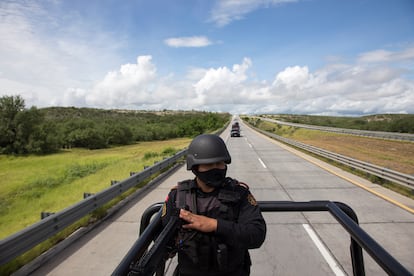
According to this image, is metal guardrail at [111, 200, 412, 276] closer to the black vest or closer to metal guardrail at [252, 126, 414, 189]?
the black vest

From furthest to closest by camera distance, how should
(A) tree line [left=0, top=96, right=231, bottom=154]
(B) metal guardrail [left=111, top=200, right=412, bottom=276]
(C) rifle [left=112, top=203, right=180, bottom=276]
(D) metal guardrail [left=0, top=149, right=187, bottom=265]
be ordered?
(A) tree line [left=0, top=96, right=231, bottom=154] < (D) metal guardrail [left=0, top=149, right=187, bottom=265] < (B) metal guardrail [left=111, top=200, right=412, bottom=276] < (C) rifle [left=112, top=203, right=180, bottom=276]

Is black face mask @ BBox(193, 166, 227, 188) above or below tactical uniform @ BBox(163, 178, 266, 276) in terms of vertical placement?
above

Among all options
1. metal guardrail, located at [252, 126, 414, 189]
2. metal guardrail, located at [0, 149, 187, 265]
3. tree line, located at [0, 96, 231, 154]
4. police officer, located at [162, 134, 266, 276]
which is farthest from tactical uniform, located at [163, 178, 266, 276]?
tree line, located at [0, 96, 231, 154]

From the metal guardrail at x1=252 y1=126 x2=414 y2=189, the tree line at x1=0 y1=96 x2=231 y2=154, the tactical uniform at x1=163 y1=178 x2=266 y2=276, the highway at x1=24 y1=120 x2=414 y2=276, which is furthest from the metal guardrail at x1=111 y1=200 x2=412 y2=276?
the tree line at x1=0 y1=96 x2=231 y2=154

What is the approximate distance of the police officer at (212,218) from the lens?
1.74 m

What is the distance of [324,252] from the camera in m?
4.77

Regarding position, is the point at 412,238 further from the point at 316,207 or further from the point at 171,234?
the point at 171,234

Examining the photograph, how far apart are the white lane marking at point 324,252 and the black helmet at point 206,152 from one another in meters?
3.30

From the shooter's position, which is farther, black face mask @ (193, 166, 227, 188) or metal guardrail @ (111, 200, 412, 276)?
black face mask @ (193, 166, 227, 188)

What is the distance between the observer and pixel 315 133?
45594 millimetres

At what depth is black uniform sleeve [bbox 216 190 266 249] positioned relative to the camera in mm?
1738

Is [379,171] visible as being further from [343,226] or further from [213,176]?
[213,176]

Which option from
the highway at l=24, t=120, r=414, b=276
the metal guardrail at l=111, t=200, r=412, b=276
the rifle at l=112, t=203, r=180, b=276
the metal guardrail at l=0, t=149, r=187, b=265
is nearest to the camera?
the rifle at l=112, t=203, r=180, b=276

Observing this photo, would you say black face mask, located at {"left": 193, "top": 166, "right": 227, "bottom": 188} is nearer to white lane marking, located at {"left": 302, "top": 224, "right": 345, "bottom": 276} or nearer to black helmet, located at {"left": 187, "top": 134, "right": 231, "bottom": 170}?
black helmet, located at {"left": 187, "top": 134, "right": 231, "bottom": 170}
